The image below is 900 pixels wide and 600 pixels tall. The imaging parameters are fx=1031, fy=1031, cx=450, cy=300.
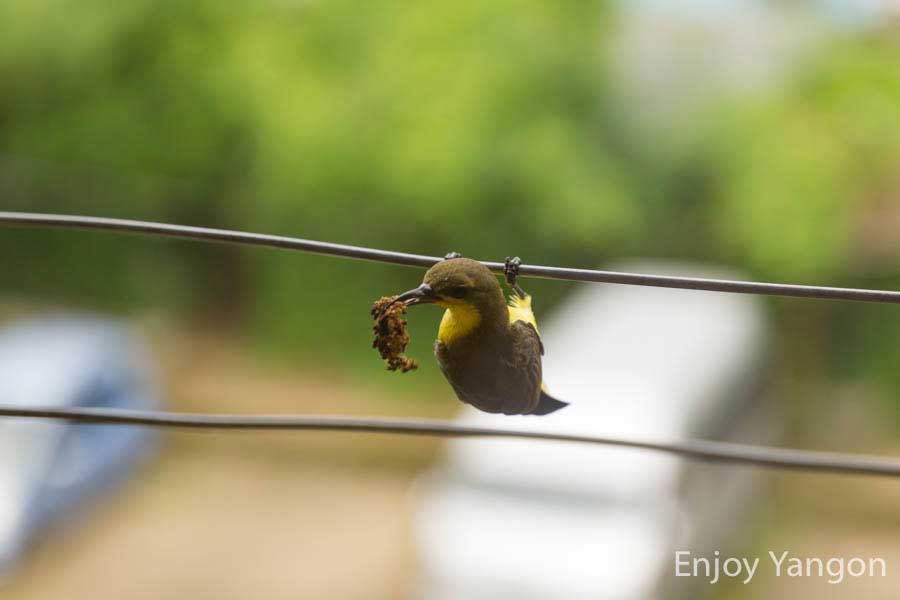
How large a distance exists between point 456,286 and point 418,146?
22.4ft

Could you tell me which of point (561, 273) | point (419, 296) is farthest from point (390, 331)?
point (561, 273)

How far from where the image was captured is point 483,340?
2.15 meters

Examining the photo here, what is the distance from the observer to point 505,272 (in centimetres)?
214

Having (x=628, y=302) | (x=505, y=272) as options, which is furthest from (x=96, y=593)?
(x=505, y=272)

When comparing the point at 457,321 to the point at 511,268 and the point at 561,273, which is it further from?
the point at 561,273

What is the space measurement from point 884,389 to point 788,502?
5.06 feet

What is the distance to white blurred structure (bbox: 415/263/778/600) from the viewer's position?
5984mm

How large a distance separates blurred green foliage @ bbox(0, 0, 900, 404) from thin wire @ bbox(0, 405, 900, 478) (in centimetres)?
621

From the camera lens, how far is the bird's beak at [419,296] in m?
1.95

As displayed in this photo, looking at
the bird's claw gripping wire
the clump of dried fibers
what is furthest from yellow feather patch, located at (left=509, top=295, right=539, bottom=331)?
the clump of dried fibers

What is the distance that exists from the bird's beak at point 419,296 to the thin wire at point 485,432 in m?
0.34

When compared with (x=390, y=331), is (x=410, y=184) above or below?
above

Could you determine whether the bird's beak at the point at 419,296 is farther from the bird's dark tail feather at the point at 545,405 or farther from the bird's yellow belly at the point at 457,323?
the bird's dark tail feather at the point at 545,405

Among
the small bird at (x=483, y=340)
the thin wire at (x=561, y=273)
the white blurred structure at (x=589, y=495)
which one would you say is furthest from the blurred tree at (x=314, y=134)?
the thin wire at (x=561, y=273)
